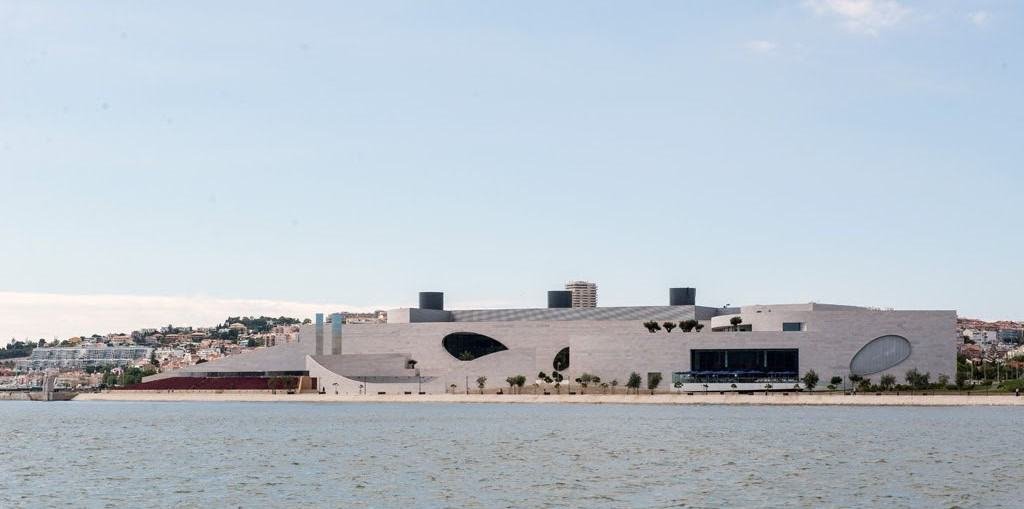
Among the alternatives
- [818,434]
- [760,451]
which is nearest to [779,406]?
[818,434]

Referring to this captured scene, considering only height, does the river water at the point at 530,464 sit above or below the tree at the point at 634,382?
below

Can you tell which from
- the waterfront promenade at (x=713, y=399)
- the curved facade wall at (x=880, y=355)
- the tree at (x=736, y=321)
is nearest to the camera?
the waterfront promenade at (x=713, y=399)

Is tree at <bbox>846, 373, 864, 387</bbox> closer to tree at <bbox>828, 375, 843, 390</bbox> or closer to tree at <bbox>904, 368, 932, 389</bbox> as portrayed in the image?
tree at <bbox>828, 375, 843, 390</bbox>

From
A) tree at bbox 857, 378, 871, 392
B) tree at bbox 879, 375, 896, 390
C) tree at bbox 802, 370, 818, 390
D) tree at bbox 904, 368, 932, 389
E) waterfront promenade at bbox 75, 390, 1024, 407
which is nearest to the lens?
waterfront promenade at bbox 75, 390, 1024, 407

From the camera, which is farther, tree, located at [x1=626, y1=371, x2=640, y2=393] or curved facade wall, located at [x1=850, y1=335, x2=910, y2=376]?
tree, located at [x1=626, y1=371, x2=640, y2=393]

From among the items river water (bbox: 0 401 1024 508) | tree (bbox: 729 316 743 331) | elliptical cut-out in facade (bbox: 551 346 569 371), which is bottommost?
river water (bbox: 0 401 1024 508)

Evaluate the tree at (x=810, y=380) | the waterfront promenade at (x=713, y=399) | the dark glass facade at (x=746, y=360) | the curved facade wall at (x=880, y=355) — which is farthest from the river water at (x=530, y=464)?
the dark glass facade at (x=746, y=360)

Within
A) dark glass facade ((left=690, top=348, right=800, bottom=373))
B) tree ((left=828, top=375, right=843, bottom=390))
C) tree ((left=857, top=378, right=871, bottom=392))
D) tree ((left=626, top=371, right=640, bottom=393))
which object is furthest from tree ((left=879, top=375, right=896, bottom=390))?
tree ((left=626, top=371, right=640, bottom=393))

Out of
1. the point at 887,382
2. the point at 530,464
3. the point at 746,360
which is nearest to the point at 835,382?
the point at 887,382

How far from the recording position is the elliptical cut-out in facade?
641 feet

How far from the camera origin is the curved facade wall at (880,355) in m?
169

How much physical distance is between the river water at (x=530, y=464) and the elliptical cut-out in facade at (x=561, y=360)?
7868 centimetres

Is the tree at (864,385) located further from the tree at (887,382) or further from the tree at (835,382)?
the tree at (835,382)

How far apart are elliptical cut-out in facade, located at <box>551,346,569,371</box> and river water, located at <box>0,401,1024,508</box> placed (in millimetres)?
78681
